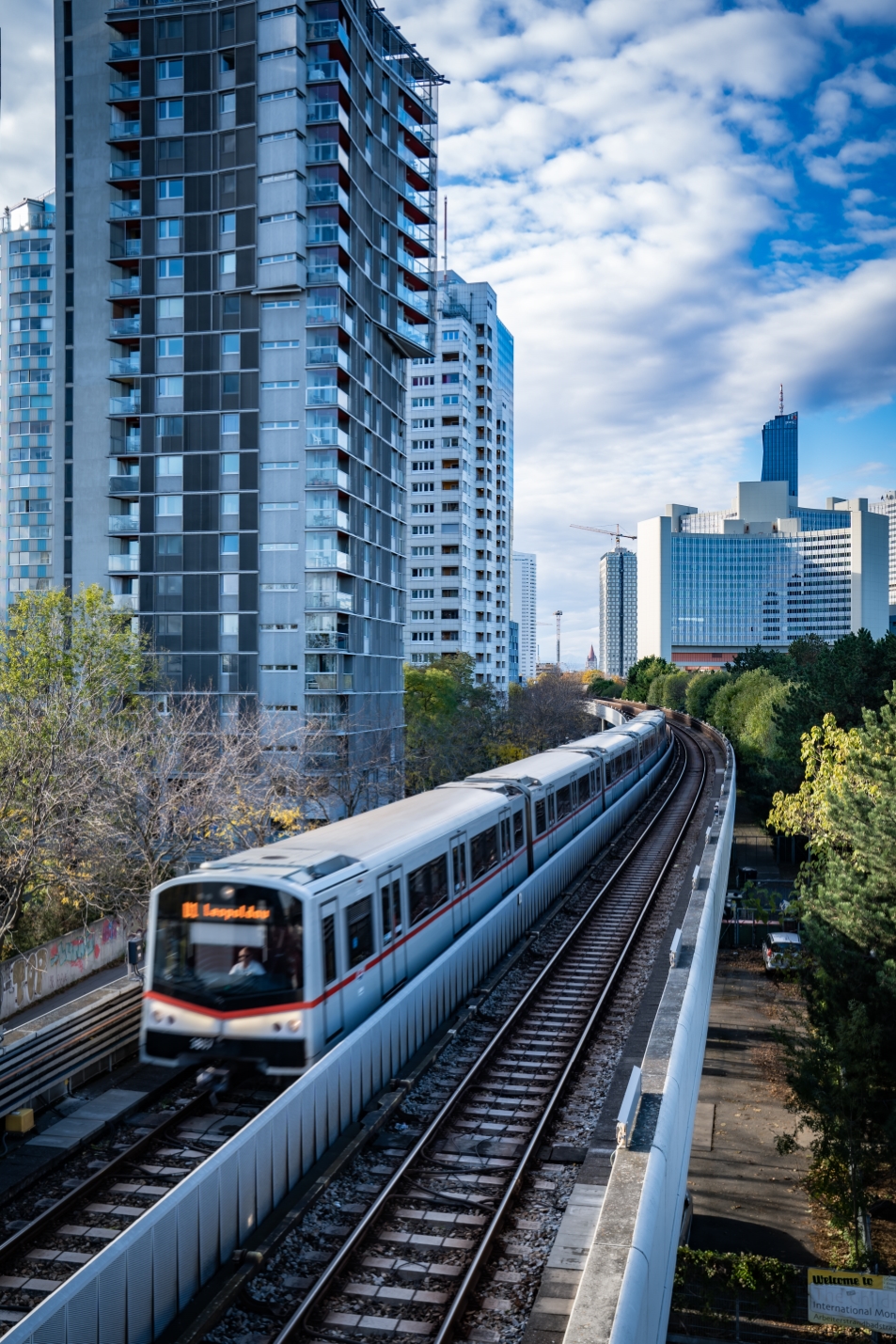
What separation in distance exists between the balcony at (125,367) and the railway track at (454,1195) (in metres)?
38.7

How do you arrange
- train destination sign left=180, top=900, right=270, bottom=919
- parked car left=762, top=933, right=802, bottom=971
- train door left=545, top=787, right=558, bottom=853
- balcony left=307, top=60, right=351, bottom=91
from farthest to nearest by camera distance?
1. balcony left=307, top=60, right=351, bottom=91
2. parked car left=762, top=933, right=802, bottom=971
3. train door left=545, top=787, right=558, bottom=853
4. train destination sign left=180, top=900, right=270, bottom=919

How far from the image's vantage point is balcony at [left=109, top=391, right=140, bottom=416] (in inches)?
1885

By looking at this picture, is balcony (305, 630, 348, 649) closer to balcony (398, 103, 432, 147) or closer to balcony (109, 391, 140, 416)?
A: balcony (109, 391, 140, 416)

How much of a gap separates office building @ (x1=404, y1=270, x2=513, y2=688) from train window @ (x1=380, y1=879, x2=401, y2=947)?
81698 millimetres

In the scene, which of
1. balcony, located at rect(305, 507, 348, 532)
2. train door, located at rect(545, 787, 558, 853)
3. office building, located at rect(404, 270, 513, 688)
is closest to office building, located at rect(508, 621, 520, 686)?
office building, located at rect(404, 270, 513, 688)

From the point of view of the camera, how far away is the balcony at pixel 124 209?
4778 centimetres

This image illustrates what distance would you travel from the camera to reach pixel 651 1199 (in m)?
8.59

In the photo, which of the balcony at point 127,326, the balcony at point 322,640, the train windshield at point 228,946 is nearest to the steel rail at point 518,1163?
the train windshield at point 228,946

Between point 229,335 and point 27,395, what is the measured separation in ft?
259

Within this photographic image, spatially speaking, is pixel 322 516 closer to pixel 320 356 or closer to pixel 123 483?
pixel 320 356

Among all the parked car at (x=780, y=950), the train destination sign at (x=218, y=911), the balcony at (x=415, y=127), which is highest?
the balcony at (x=415, y=127)

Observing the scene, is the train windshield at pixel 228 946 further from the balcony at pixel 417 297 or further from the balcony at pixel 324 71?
the balcony at pixel 417 297

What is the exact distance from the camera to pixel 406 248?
5522 cm

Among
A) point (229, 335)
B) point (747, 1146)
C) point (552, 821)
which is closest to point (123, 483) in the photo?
point (229, 335)
